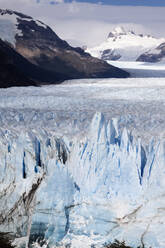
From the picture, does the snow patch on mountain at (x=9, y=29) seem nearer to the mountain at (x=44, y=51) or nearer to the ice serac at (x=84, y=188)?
the mountain at (x=44, y=51)

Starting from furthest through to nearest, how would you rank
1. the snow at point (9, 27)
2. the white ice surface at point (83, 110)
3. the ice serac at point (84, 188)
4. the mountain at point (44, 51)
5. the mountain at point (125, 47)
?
the mountain at point (125, 47), the snow at point (9, 27), the mountain at point (44, 51), the white ice surface at point (83, 110), the ice serac at point (84, 188)

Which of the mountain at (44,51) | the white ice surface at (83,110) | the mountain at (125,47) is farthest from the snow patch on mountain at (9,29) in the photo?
the mountain at (125,47)

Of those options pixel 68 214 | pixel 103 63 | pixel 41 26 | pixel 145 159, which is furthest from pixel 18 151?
pixel 41 26

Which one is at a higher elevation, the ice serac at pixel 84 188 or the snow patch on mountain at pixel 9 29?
the snow patch on mountain at pixel 9 29

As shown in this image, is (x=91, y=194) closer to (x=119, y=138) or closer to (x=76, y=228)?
(x=76, y=228)

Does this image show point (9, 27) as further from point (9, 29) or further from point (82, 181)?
point (82, 181)

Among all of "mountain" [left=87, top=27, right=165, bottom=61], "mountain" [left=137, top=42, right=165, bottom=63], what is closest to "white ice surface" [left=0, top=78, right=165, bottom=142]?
"mountain" [left=137, top=42, right=165, bottom=63]

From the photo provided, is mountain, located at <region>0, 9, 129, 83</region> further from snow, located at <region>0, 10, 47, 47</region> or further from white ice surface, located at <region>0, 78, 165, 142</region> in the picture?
white ice surface, located at <region>0, 78, 165, 142</region>

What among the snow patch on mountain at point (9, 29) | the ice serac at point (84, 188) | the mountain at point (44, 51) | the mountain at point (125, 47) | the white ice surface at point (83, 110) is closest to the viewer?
the ice serac at point (84, 188)
